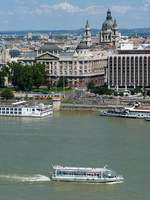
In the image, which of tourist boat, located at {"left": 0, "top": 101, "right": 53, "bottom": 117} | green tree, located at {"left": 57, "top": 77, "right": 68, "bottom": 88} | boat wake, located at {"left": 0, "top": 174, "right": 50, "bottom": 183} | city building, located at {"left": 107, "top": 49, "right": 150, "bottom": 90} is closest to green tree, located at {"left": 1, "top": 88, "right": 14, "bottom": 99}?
tourist boat, located at {"left": 0, "top": 101, "right": 53, "bottom": 117}

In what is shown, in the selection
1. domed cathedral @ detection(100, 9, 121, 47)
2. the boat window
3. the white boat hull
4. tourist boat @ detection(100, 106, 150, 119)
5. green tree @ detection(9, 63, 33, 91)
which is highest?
domed cathedral @ detection(100, 9, 121, 47)

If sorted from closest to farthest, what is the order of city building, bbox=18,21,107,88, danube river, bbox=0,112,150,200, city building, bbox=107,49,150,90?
danube river, bbox=0,112,150,200 → city building, bbox=107,49,150,90 → city building, bbox=18,21,107,88

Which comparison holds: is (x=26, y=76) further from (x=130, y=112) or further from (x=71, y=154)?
(x=71, y=154)

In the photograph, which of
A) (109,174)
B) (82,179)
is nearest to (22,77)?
(82,179)

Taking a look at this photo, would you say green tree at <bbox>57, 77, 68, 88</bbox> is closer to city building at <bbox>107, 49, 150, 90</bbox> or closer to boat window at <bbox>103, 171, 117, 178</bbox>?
city building at <bbox>107, 49, 150, 90</bbox>

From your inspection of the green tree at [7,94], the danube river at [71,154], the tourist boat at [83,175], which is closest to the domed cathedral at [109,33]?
the green tree at [7,94]
